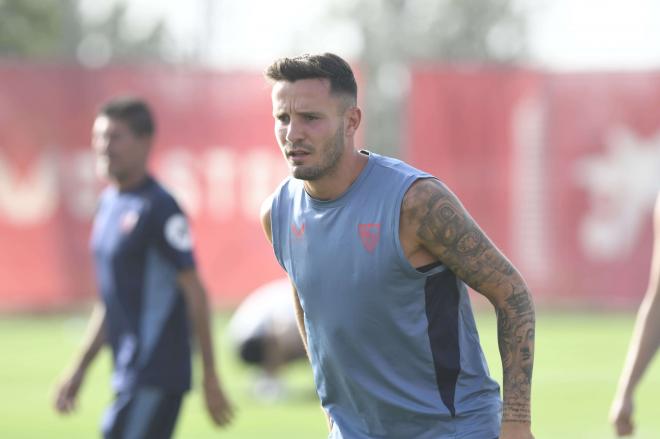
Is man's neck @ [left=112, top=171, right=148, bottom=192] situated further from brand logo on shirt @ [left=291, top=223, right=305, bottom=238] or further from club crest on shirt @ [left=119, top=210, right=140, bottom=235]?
brand logo on shirt @ [left=291, top=223, right=305, bottom=238]

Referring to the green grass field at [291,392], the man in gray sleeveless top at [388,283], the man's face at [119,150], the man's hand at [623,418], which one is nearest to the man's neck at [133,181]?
the man's face at [119,150]

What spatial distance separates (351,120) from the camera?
5.07m

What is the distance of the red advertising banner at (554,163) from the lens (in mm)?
24078

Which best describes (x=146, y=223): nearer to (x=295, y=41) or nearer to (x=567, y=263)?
(x=567, y=263)

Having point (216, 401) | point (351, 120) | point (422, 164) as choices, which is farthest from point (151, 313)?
point (422, 164)

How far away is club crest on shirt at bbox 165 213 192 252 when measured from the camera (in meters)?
7.40

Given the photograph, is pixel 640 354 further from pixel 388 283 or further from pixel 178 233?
pixel 178 233

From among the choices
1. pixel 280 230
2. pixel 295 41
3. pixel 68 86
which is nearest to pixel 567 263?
pixel 68 86

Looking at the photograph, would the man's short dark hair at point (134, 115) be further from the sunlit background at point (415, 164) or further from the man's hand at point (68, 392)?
the sunlit background at point (415, 164)

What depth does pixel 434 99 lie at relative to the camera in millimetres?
24547

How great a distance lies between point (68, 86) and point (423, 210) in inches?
805

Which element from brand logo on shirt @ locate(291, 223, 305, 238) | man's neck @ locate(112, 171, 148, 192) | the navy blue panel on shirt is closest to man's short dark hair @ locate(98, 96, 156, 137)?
man's neck @ locate(112, 171, 148, 192)

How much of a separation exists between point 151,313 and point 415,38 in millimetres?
58659

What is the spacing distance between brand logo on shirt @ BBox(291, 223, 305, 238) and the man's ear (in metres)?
0.37
